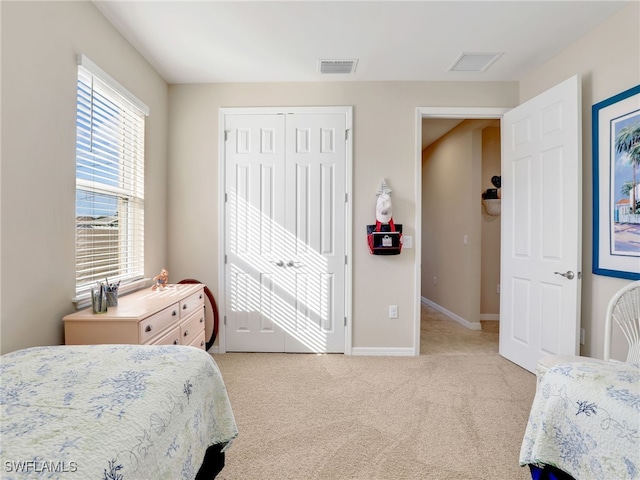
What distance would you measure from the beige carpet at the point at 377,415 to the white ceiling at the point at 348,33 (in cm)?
271

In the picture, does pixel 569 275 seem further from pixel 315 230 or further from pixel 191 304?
pixel 191 304

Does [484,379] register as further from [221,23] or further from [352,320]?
[221,23]

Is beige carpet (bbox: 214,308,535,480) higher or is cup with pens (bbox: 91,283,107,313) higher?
cup with pens (bbox: 91,283,107,313)

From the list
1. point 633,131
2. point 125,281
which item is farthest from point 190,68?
point 633,131

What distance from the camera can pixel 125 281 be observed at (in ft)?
8.44

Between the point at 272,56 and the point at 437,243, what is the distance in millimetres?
3862

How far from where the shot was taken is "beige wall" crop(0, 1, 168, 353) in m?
1.58

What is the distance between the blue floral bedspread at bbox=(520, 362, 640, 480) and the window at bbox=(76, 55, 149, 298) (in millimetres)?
2584

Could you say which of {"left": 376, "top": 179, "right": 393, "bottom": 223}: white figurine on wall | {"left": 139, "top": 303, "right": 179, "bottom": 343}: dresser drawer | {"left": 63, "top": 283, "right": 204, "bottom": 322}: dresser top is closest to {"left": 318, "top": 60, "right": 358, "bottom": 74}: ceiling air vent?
{"left": 376, "top": 179, "right": 393, "bottom": 223}: white figurine on wall

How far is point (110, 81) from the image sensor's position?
2303 millimetres

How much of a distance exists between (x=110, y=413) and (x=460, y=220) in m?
4.58

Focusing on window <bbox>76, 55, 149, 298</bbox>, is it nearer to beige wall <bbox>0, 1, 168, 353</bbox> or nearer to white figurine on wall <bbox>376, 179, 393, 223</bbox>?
beige wall <bbox>0, 1, 168, 353</bbox>

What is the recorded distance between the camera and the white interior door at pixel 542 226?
245 centimetres

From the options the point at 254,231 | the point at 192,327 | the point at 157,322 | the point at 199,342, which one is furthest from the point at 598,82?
the point at 199,342
